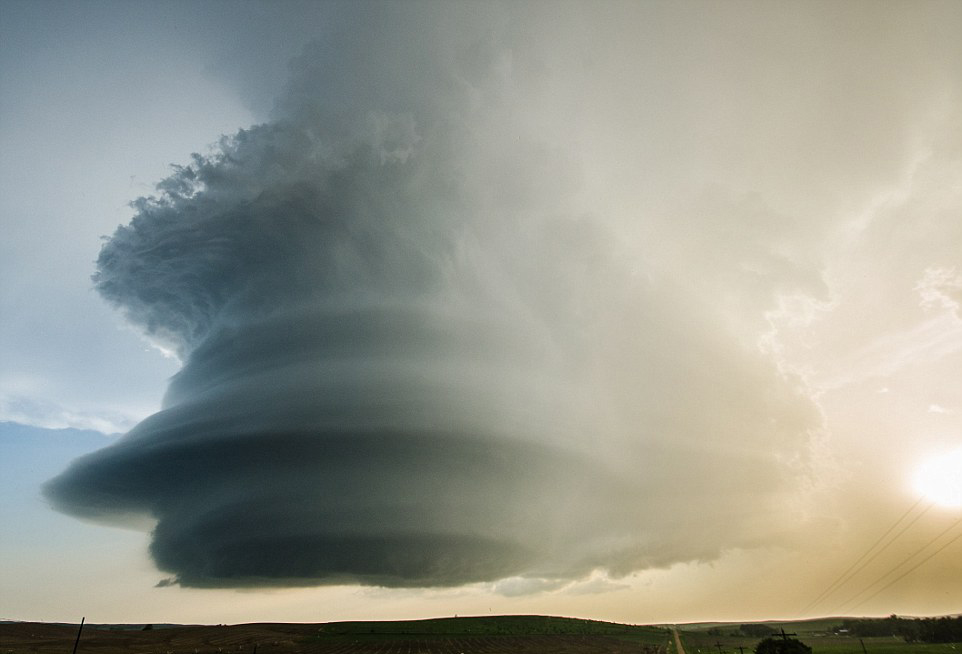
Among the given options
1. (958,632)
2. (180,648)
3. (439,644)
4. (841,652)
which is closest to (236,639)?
(180,648)

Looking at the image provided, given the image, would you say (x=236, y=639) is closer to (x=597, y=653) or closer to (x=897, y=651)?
(x=597, y=653)

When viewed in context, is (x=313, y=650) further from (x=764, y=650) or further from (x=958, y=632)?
(x=958, y=632)

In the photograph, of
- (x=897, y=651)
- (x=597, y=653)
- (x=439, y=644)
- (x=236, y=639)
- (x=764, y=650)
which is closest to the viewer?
(x=764, y=650)

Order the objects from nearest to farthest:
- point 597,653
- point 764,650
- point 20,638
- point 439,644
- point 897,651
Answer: point 764,650 → point 897,651 → point 20,638 → point 597,653 → point 439,644

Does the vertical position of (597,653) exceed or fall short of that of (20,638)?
it falls short

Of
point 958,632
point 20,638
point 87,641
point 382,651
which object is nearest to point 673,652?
point 382,651

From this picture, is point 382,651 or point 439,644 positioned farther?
point 439,644
